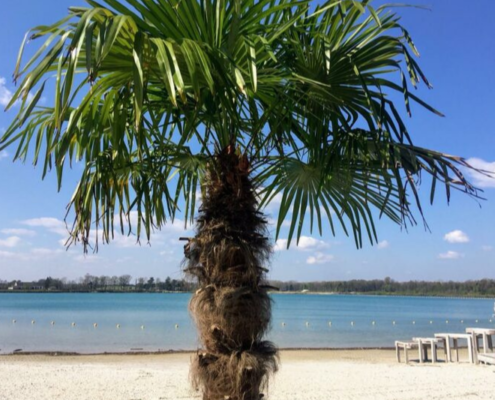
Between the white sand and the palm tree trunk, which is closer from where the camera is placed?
the palm tree trunk

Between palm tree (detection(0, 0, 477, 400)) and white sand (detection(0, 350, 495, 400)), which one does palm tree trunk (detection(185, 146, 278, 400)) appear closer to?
palm tree (detection(0, 0, 477, 400))

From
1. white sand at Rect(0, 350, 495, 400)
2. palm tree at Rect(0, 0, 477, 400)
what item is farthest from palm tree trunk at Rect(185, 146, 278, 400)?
white sand at Rect(0, 350, 495, 400)

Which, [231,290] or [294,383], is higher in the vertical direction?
[231,290]

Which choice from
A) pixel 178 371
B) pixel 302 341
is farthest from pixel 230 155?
pixel 302 341

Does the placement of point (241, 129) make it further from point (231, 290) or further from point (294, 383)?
point (294, 383)

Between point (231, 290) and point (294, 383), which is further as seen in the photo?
point (294, 383)

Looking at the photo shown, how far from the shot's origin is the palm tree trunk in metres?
3.69

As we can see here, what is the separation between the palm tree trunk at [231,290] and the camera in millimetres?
3688

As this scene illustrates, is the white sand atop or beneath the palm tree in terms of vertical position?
beneath

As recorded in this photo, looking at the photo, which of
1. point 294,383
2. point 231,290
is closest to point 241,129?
point 231,290

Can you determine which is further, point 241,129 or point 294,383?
point 294,383

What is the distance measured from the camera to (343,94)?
3898mm

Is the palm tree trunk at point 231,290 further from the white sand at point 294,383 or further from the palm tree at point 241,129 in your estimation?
the white sand at point 294,383

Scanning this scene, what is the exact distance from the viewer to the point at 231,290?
3.70 metres
